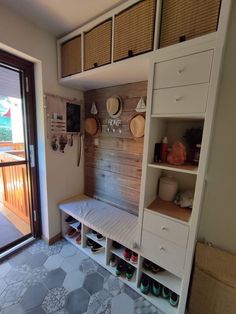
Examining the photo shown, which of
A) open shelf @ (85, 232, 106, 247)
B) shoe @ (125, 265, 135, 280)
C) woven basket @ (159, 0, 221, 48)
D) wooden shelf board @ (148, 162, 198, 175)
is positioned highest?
woven basket @ (159, 0, 221, 48)

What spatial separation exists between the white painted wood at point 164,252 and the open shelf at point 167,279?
0.21 metres

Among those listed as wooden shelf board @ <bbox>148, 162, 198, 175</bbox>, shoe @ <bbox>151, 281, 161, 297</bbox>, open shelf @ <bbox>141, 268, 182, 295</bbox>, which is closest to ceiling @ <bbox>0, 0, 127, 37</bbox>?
wooden shelf board @ <bbox>148, 162, 198, 175</bbox>

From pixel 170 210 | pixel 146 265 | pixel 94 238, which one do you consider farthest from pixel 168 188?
pixel 94 238

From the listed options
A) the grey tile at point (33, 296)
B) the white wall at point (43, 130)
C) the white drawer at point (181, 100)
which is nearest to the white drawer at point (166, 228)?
the white drawer at point (181, 100)

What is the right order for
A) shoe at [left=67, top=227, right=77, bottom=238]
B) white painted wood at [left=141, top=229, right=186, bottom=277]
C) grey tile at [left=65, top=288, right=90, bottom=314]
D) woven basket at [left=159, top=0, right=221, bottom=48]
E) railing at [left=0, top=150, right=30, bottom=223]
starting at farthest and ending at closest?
shoe at [left=67, top=227, right=77, bottom=238], railing at [left=0, top=150, right=30, bottom=223], grey tile at [left=65, top=288, right=90, bottom=314], white painted wood at [left=141, top=229, right=186, bottom=277], woven basket at [left=159, top=0, right=221, bottom=48]

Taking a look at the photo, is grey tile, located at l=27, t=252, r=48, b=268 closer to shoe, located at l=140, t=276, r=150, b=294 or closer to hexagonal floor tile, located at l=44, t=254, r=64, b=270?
hexagonal floor tile, located at l=44, t=254, r=64, b=270

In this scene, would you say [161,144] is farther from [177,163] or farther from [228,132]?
[228,132]

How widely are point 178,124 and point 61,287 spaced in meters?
1.83

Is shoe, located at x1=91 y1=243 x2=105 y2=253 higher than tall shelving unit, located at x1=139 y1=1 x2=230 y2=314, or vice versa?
tall shelving unit, located at x1=139 y1=1 x2=230 y2=314

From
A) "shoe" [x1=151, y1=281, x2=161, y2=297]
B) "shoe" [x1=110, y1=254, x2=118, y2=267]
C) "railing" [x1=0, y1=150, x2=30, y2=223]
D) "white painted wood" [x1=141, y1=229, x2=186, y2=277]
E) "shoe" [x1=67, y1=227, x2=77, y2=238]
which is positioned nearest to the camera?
"white painted wood" [x1=141, y1=229, x2=186, y2=277]

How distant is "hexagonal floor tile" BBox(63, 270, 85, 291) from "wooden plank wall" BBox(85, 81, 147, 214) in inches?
31.3

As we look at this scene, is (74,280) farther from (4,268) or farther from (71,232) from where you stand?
(4,268)

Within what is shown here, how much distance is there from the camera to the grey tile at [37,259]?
64.8 inches

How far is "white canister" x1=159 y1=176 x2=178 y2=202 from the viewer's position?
1377 millimetres
